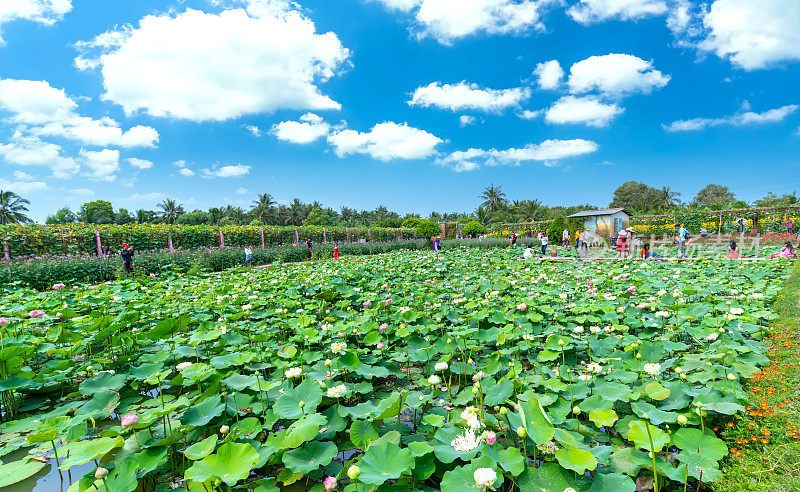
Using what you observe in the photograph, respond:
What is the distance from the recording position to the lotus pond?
4.42 ft

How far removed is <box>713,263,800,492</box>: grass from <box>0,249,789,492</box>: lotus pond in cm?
9

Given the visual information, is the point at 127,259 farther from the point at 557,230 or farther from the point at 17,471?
the point at 557,230

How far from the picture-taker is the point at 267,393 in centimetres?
204

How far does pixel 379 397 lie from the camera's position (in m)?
2.28

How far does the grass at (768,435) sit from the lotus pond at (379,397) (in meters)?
0.09

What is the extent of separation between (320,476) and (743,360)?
285 cm

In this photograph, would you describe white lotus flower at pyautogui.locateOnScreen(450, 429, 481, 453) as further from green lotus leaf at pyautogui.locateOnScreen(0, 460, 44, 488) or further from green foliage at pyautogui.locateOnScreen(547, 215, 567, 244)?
green foliage at pyautogui.locateOnScreen(547, 215, 567, 244)

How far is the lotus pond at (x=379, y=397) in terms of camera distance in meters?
1.35

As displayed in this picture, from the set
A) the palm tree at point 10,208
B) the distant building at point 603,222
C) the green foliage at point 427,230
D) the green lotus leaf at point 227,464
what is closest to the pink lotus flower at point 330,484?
the green lotus leaf at point 227,464

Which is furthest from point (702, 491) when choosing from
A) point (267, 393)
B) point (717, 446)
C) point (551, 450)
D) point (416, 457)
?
point (267, 393)

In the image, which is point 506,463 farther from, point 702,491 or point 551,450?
point 702,491

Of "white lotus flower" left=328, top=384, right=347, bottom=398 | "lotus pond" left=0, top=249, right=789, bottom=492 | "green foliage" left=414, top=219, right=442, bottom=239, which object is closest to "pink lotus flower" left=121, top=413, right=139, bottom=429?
"lotus pond" left=0, top=249, right=789, bottom=492

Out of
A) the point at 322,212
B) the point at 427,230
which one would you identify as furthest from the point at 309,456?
the point at 322,212

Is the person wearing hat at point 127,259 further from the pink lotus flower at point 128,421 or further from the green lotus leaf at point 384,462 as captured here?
the green lotus leaf at point 384,462
